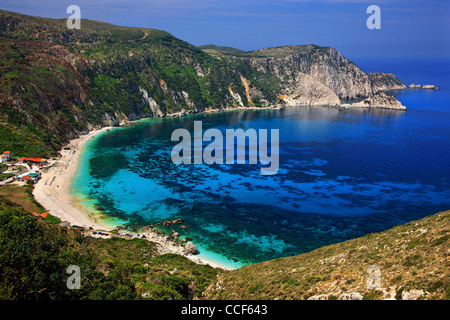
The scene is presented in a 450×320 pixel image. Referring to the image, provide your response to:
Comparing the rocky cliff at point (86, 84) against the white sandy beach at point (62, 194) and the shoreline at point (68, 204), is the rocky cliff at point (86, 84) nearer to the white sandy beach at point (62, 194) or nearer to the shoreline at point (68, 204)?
the white sandy beach at point (62, 194)

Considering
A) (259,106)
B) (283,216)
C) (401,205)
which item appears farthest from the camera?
(259,106)

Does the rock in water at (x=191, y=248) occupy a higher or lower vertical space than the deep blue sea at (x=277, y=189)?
lower

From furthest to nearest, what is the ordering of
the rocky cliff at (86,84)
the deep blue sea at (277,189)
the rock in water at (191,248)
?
the rocky cliff at (86,84) < the deep blue sea at (277,189) < the rock in water at (191,248)

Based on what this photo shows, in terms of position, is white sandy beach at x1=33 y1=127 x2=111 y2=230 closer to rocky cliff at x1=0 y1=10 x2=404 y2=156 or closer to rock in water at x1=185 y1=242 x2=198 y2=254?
rocky cliff at x1=0 y1=10 x2=404 y2=156

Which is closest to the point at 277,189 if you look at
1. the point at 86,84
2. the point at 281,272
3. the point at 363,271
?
the point at 281,272

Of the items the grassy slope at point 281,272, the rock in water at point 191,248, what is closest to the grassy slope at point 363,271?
the grassy slope at point 281,272

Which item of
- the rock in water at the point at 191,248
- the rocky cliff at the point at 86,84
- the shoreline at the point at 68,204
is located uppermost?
the rocky cliff at the point at 86,84
